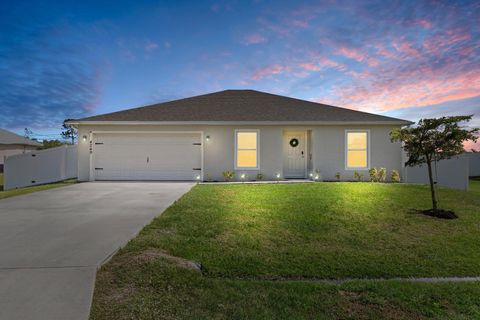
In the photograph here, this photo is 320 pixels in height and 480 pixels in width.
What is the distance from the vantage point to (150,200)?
7.48 meters

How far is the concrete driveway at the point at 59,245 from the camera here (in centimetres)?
236

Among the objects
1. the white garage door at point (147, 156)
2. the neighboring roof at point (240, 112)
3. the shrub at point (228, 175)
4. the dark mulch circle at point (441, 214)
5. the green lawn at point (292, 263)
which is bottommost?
the green lawn at point (292, 263)

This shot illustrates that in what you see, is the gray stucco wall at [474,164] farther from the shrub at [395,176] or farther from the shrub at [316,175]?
the shrub at [316,175]

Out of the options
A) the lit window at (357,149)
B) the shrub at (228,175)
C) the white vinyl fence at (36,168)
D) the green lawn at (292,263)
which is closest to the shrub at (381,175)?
the lit window at (357,149)

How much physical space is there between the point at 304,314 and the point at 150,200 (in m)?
6.06

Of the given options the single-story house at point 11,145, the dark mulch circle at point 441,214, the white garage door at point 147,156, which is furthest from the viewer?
the single-story house at point 11,145

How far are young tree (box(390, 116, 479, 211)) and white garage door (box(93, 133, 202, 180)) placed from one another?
8371 mm

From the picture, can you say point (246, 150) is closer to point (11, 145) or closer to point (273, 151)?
point (273, 151)

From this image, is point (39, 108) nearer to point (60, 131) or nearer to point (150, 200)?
point (60, 131)

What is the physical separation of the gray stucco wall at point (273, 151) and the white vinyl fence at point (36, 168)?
257 cm

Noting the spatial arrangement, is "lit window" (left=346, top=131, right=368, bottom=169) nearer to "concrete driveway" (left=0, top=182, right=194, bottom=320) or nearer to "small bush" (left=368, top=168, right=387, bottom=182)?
"small bush" (left=368, top=168, right=387, bottom=182)

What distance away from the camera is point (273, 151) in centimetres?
1198

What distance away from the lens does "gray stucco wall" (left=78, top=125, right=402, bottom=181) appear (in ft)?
39.3

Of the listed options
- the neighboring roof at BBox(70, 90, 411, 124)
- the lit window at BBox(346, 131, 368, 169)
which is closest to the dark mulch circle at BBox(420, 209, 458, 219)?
the lit window at BBox(346, 131, 368, 169)
